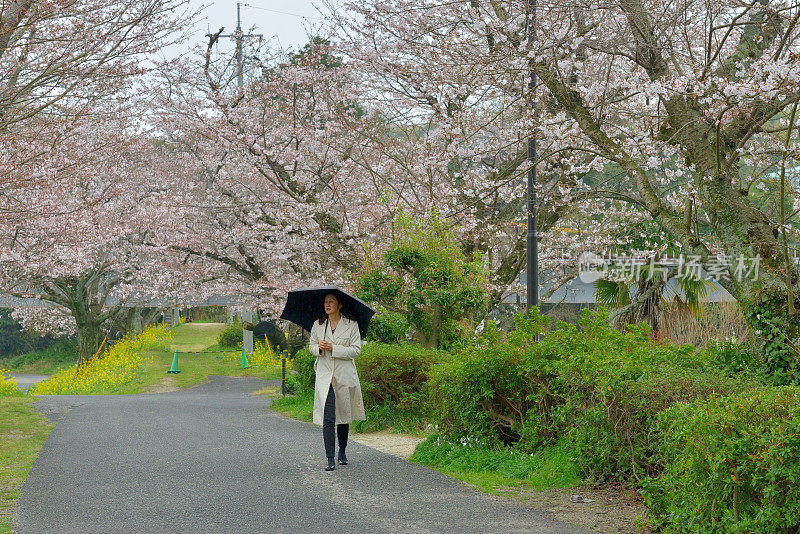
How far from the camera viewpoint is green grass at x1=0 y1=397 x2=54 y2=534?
6734mm

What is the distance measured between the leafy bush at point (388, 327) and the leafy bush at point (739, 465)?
26.5 feet

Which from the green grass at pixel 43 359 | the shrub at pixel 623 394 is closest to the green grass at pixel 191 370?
the green grass at pixel 43 359

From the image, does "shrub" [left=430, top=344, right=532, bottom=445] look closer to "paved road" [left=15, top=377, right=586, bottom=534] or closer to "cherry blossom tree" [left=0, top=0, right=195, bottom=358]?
"paved road" [left=15, top=377, right=586, bottom=534]

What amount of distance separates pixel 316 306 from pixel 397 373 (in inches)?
131

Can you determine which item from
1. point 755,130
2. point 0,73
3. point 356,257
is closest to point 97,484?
point 0,73

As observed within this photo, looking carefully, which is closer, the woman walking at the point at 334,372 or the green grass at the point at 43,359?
the woman walking at the point at 334,372

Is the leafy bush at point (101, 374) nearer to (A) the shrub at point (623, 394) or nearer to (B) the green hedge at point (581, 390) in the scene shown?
(B) the green hedge at point (581, 390)

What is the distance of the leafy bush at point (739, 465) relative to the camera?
399 cm

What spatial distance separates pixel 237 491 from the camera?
6781 mm

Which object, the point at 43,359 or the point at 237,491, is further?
the point at 43,359

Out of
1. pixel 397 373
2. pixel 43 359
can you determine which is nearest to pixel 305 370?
pixel 397 373

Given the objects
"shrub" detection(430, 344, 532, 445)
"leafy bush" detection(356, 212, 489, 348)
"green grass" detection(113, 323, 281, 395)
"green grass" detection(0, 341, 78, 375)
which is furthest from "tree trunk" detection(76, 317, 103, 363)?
"shrub" detection(430, 344, 532, 445)

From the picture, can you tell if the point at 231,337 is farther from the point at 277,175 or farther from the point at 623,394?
the point at 623,394

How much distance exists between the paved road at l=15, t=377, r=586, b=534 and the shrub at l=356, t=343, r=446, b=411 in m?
1.19
